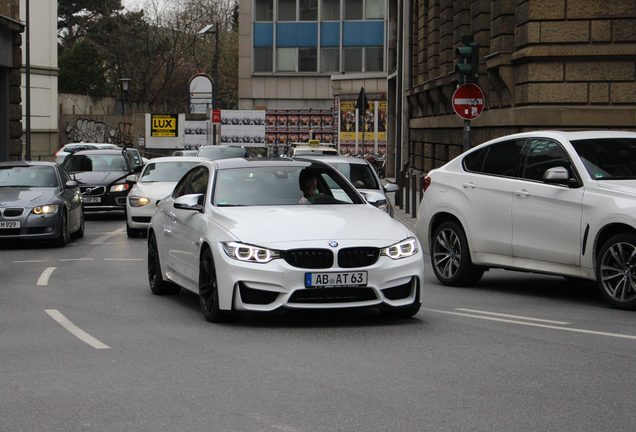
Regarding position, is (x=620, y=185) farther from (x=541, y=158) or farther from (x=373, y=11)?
(x=373, y=11)

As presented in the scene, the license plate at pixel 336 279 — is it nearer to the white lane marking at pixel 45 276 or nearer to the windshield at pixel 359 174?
the white lane marking at pixel 45 276

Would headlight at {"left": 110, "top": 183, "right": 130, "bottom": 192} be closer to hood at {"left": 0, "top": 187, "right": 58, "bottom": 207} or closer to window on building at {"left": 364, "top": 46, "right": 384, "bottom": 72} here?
hood at {"left": 0, "top": 187, "right": 58, "bottom": 207}

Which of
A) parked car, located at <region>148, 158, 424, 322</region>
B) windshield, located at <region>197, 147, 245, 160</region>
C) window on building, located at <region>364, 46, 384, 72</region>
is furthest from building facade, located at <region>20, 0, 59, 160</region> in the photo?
parked car, located at <region>148, 158, 424, 322</region>

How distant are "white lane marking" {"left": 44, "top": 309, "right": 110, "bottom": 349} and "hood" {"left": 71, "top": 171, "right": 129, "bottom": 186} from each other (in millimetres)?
16782

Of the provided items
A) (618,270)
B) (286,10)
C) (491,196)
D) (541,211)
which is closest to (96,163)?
(491,196)

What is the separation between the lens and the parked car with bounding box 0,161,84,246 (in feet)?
66.3

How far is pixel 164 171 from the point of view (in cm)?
2470

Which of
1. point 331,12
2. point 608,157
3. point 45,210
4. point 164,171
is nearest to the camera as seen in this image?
point 608,157

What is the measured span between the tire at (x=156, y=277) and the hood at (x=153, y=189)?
31.9 ft

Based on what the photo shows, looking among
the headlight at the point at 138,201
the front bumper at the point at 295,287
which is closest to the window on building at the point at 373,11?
the headlight at the point at 138,201

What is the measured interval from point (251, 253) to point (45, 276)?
20.3 ft

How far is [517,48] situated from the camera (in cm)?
2608

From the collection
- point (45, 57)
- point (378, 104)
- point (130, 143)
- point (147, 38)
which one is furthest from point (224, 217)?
point (147, 38)

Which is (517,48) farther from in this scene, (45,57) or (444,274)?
(45,57)
